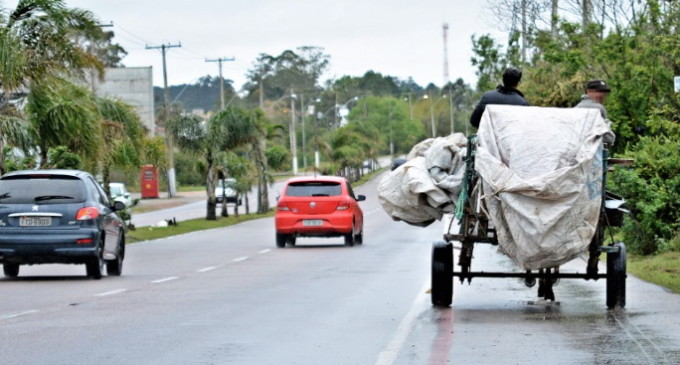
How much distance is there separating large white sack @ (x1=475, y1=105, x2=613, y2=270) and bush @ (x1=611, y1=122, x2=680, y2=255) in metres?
11.3

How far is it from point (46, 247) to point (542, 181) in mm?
9610

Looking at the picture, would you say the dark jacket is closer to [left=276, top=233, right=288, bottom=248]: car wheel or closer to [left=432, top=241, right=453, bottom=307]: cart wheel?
[left=432, top=241, right=453, bottom=307]: cart wheel

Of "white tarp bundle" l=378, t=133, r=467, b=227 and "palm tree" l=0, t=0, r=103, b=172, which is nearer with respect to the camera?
"white tarp bundle" l=378, t=133, r=467, b=227

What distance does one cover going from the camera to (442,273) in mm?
14742

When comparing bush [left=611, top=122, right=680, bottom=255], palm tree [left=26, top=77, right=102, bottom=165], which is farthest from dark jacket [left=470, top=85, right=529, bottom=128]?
palm tree [left=26, top=77, right=102, bottom=165]

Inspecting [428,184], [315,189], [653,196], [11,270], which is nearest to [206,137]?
[315,189]

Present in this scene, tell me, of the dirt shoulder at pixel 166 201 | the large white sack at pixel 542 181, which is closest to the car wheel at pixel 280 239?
the large white sack at pixel 542 181

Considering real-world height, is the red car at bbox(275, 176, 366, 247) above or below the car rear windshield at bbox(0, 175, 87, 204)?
below

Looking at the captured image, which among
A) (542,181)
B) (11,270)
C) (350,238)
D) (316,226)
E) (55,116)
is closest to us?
(542,181)

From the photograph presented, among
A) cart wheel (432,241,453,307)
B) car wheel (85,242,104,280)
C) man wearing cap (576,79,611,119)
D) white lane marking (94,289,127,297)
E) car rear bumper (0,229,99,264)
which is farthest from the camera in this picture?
car wheel (85,242,104,280)

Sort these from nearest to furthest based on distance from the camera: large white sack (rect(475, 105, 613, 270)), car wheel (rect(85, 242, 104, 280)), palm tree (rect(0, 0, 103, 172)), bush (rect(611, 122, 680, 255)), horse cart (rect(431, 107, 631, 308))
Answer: large white sack (rect(475, 105, 613, 270))
horse cart (rect(431, 107, 631, 308))
car wheel (rect(85, 242, 104, 280))
bush (rect(611, 122, 680, 255))
palm tree (rect(0, 0, 103, 172))

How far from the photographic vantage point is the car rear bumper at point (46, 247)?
798 inches

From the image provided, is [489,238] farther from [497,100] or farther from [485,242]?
[497,100]

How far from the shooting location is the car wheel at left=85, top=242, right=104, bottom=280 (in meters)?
21.0
